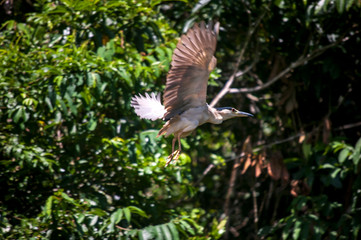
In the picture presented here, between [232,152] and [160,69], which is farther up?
[160,69]

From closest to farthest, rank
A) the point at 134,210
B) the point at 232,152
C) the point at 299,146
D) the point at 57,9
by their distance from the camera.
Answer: the point at 134,210
the point at 57,9
the point at 299,146
the point at 232,152

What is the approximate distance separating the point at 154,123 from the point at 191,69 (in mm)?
1252

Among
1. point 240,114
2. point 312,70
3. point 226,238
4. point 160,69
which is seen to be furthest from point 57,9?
point 226,238

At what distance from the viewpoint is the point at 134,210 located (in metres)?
3.76

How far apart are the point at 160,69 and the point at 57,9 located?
941 mm

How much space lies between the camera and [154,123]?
14.2 ft

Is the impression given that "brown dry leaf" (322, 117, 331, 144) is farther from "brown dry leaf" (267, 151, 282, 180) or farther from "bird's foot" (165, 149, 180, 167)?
"bird's foot" (165, 149, 180, 167)

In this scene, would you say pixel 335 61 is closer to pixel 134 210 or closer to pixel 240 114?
pixel 240 114

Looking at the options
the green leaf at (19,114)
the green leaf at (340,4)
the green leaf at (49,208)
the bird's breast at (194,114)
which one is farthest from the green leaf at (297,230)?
the green leaf at (19,114)

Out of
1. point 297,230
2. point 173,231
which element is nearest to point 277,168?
point 297,230

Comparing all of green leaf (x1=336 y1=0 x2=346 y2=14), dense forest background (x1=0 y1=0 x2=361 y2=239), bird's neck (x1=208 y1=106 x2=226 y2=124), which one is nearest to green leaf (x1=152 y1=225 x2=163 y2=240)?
dense forest background (x1=0 y1=0 x2=361 y2=239)

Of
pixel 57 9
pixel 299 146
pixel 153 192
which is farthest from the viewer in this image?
pixel 299 146

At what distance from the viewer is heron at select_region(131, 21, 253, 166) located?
2977 millimetres

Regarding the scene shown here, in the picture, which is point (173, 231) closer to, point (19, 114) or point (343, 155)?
point (19, 114)
